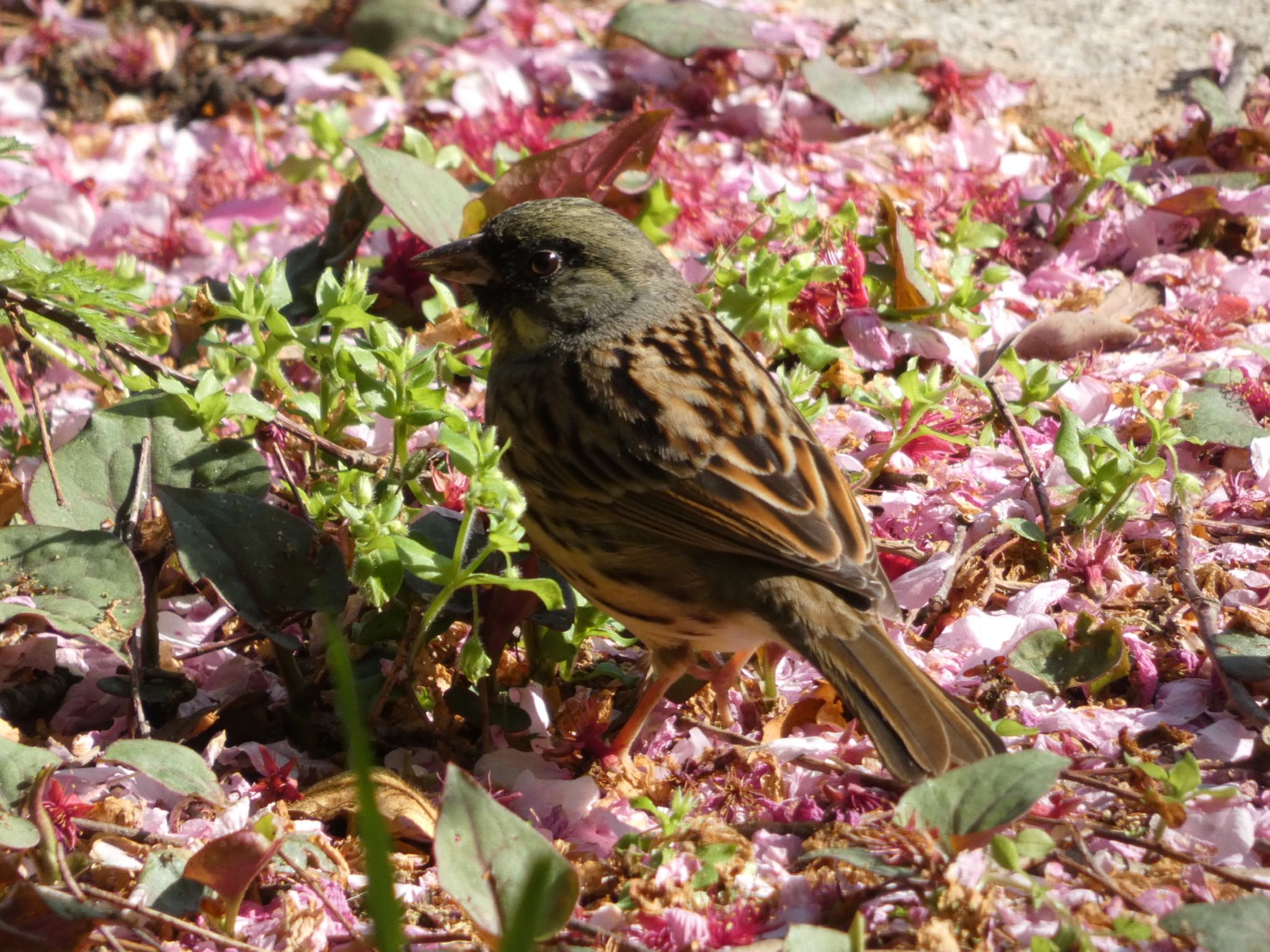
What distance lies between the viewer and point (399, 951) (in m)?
1.68

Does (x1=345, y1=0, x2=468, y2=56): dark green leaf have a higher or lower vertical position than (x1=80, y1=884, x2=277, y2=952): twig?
higher

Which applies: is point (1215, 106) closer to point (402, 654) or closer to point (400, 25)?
point (400, 25)

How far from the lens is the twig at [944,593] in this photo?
10.7 ft

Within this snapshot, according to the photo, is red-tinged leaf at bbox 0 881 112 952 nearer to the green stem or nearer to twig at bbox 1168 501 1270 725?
twig at bbox 1168 501 1270 725

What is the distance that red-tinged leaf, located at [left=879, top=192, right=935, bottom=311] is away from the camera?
3912 mm

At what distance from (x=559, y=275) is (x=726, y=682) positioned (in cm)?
103

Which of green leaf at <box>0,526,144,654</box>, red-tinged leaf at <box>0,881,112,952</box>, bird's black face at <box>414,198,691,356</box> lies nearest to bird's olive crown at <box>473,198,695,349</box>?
bird's black face at <box>414,198,691,356</box>

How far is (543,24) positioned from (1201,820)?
4523mm

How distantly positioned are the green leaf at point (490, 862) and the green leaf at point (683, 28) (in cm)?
357

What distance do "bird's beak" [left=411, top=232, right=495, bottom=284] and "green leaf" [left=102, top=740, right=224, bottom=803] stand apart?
4.43 ft

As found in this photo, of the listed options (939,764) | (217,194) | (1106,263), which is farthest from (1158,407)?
(217,194)

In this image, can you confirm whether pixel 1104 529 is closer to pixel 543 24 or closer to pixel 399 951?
pixel 399 951

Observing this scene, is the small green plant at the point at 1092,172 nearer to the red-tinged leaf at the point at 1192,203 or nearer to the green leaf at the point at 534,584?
the red-tinged leaf at the point at 1192,203

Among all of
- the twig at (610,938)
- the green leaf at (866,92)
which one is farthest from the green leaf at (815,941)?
the green leaf at (866,92)
